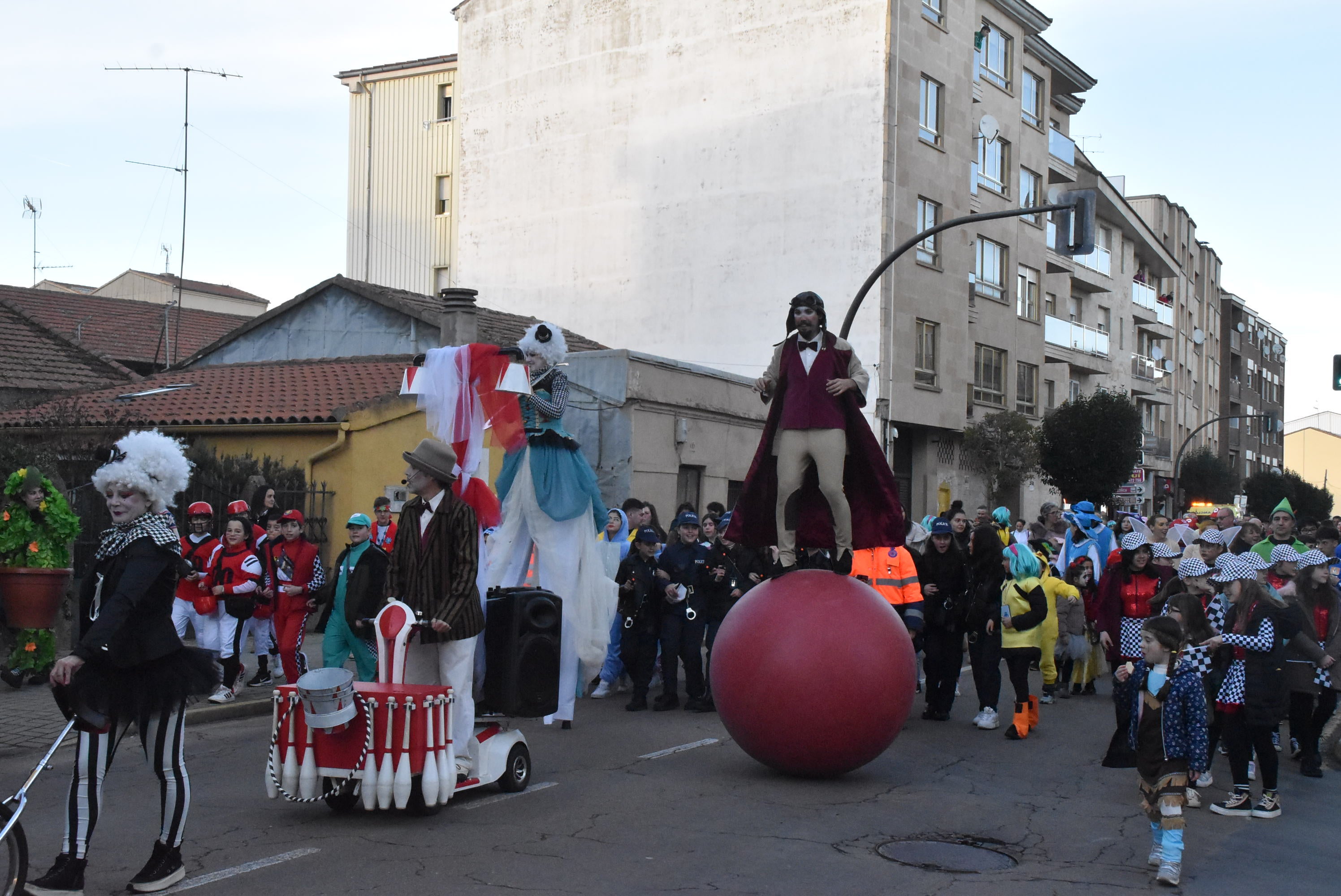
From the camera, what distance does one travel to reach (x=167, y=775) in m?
5.72

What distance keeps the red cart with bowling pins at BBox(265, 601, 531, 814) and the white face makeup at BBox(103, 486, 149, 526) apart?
1.44m

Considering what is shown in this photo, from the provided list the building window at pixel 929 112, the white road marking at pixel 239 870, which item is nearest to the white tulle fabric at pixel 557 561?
the white road marking at pixel 239 870

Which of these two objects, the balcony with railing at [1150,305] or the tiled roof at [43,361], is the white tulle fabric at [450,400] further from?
the balcony with railing at [1150,305]

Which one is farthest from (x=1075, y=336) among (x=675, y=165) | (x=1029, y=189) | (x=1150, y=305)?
(x=675, y=165)

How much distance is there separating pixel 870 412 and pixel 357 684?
27.2m

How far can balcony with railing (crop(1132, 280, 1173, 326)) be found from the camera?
5788cm

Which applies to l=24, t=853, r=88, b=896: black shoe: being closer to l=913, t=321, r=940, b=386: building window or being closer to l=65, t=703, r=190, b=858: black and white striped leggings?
l=65, t=703, r=190, b=858: black and white striped leggings

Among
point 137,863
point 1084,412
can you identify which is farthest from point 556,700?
point 1084,412

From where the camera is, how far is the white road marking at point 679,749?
31.0 feet

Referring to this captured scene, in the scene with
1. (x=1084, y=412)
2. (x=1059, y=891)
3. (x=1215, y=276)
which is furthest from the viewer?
(x=1215, y=276)

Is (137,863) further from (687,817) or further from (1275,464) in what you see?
(1275,464)

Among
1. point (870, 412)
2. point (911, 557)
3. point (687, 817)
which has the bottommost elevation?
point (687, 817)

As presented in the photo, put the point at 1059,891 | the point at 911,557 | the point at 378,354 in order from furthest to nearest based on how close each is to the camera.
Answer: the point at 378,354 → the point at 911,557 → the point at 1059,891

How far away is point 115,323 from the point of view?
3444cm
